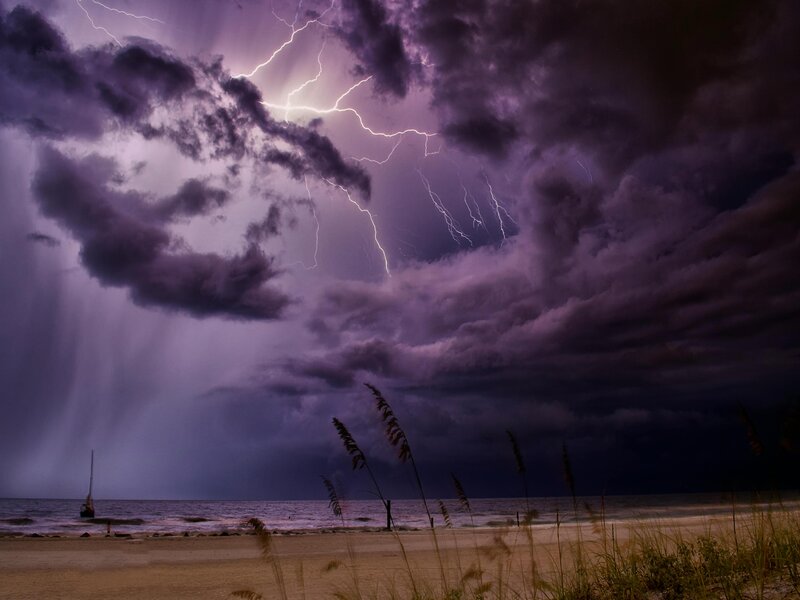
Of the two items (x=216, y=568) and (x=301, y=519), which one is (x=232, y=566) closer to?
(x=216, y=568)

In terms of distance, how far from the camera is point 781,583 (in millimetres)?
5117

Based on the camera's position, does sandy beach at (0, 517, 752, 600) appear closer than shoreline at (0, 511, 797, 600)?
No

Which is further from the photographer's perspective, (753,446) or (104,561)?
(104,561)

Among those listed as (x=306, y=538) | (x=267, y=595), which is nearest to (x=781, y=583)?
(x=267, y=595)

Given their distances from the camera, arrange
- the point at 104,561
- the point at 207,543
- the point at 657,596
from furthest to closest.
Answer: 1. the point at 207,543
2. the point at 104,561
3. the point at 657,596

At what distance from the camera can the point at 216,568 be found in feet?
53.5

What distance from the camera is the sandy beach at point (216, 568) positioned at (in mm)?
11082

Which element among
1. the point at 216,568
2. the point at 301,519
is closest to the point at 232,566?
the point at 216,568

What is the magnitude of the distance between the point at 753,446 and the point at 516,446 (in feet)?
7.34

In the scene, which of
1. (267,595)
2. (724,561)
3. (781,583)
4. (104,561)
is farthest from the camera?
(104,561)

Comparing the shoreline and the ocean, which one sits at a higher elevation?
the shoreline

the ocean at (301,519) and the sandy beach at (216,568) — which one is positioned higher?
the sandy beach at (216,568)

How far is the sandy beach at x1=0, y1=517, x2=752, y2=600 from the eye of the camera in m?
11.1

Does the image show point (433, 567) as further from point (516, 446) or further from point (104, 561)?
point (104, 561)
